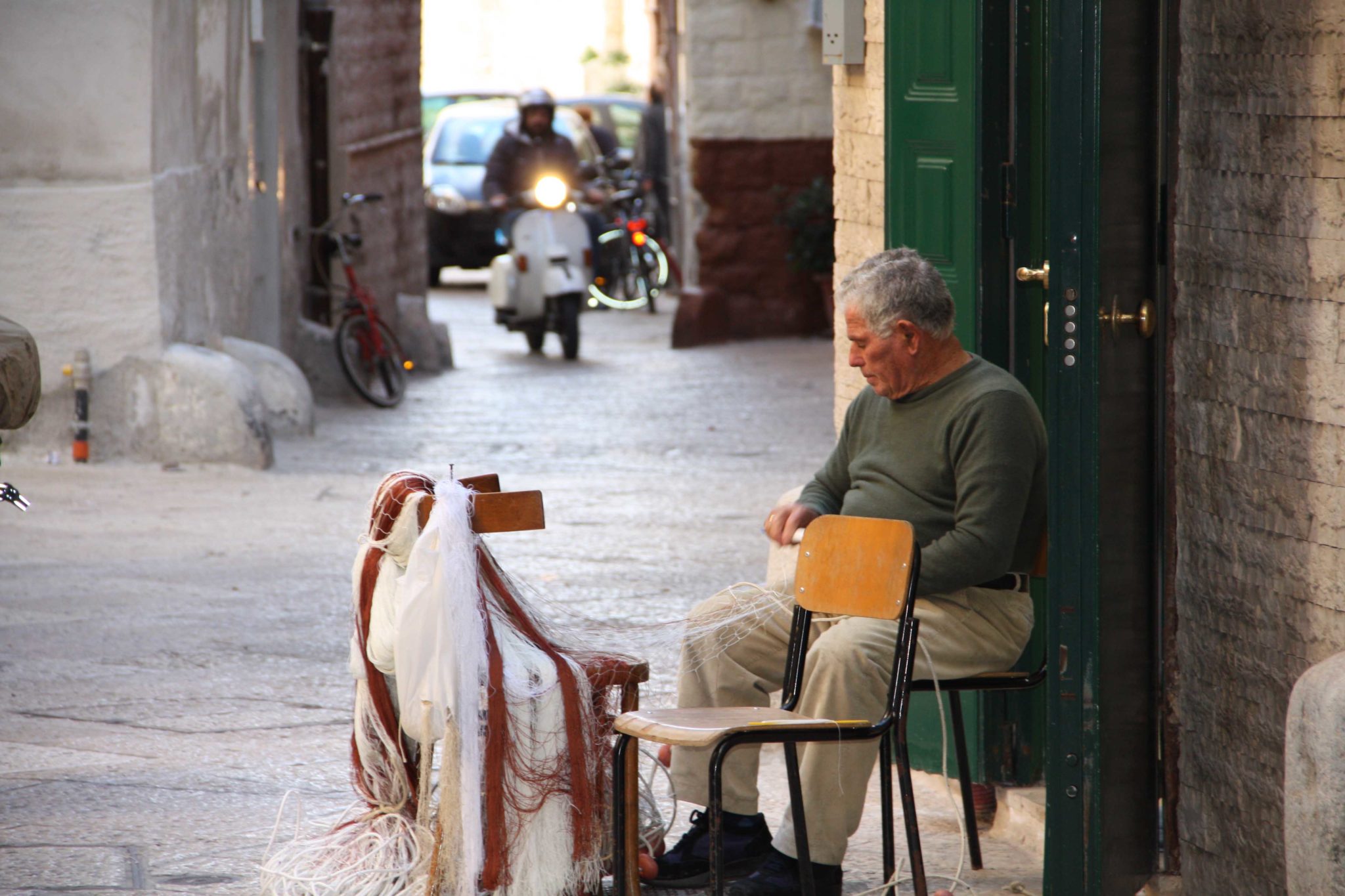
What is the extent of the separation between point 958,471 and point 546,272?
9473mm

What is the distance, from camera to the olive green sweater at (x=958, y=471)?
3641 mm

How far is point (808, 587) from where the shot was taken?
3.64 m

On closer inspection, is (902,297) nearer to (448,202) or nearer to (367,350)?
(367,350)

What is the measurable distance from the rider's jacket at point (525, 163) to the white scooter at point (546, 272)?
2.17ft

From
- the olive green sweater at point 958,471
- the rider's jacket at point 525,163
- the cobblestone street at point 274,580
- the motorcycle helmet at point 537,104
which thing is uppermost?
the motorcycle helmet at point 537,104

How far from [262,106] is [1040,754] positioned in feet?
27.1

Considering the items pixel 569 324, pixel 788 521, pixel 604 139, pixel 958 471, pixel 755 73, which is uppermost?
pixel 755 73

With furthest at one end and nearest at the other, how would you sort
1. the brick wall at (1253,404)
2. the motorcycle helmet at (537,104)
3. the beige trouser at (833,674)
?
the motorcycle helmet at (537,104) < the beige trouser at (833,674) < the brick wall at (1253,404)

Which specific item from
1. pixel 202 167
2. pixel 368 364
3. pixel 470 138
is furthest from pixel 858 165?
pixel 470 138

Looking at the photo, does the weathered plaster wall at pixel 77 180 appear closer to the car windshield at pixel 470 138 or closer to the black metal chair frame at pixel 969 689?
the black metal chair frame at pixel 969 689

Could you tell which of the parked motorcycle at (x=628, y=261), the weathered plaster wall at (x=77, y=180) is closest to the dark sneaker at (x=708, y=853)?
the weathered plaster wall at (x=77, y=180)

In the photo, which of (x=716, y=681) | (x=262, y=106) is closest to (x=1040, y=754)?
(x=716, y=681)

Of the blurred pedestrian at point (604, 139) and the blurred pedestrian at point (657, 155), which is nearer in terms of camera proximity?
the blurred pedestrian at point (604, 139)

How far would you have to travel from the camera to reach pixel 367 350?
11297 mm
